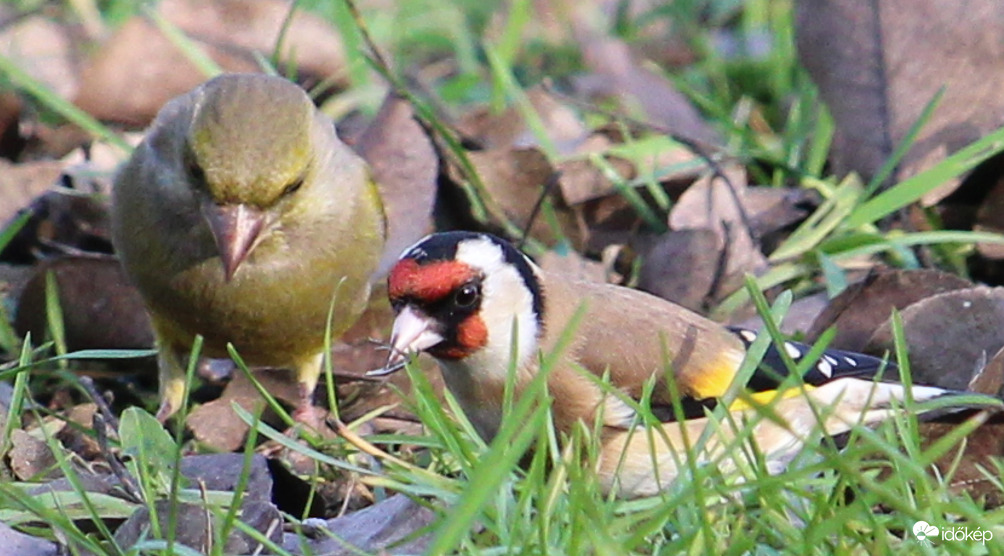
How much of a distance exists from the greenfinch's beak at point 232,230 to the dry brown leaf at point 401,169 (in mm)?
811

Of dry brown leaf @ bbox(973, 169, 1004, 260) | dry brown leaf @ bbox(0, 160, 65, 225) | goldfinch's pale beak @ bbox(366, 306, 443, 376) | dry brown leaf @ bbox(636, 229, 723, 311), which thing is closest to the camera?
goldfinch's pale beak @ bbox(366, 306, 443, 376)

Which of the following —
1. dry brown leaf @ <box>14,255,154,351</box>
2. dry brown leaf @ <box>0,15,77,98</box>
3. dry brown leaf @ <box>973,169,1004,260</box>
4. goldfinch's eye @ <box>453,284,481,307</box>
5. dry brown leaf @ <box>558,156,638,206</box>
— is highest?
goldfinch's eye @ <box>453,284,481,307</box>

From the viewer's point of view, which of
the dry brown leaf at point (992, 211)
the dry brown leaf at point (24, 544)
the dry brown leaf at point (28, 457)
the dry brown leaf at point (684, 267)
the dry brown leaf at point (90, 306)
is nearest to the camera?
the dry brown leaf at point (24, 544)

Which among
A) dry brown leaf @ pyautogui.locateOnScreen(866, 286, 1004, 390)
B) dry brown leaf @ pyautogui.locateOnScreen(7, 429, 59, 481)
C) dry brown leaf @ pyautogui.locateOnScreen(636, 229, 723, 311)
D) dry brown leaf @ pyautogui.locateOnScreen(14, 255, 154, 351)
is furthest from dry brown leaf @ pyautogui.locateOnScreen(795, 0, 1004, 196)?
dry brown leaf @ pyautogui.locateOnScreen(7, 429, 59, 481)

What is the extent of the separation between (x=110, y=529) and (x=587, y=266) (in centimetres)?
195

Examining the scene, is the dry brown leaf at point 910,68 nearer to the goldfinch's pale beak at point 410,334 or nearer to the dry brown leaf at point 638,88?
the dry brown leaf at point 638,88

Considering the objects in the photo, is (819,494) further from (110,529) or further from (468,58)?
(468,58)

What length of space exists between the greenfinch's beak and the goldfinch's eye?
0.50 m

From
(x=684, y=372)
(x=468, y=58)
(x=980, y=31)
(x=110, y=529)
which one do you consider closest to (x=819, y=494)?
(x=684, y=372)

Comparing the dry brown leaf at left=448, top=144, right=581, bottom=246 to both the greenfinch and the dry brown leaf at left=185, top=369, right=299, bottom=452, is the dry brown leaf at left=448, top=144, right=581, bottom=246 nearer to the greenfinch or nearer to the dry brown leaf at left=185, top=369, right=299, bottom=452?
the greenfinch

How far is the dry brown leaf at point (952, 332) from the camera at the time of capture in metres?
3.51

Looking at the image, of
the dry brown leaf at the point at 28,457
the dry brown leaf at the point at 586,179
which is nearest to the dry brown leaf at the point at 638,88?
the dry brown leaf at the point at 586,179

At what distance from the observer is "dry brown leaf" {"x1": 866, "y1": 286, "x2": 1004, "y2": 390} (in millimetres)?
3512

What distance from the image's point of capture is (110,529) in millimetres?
2693
